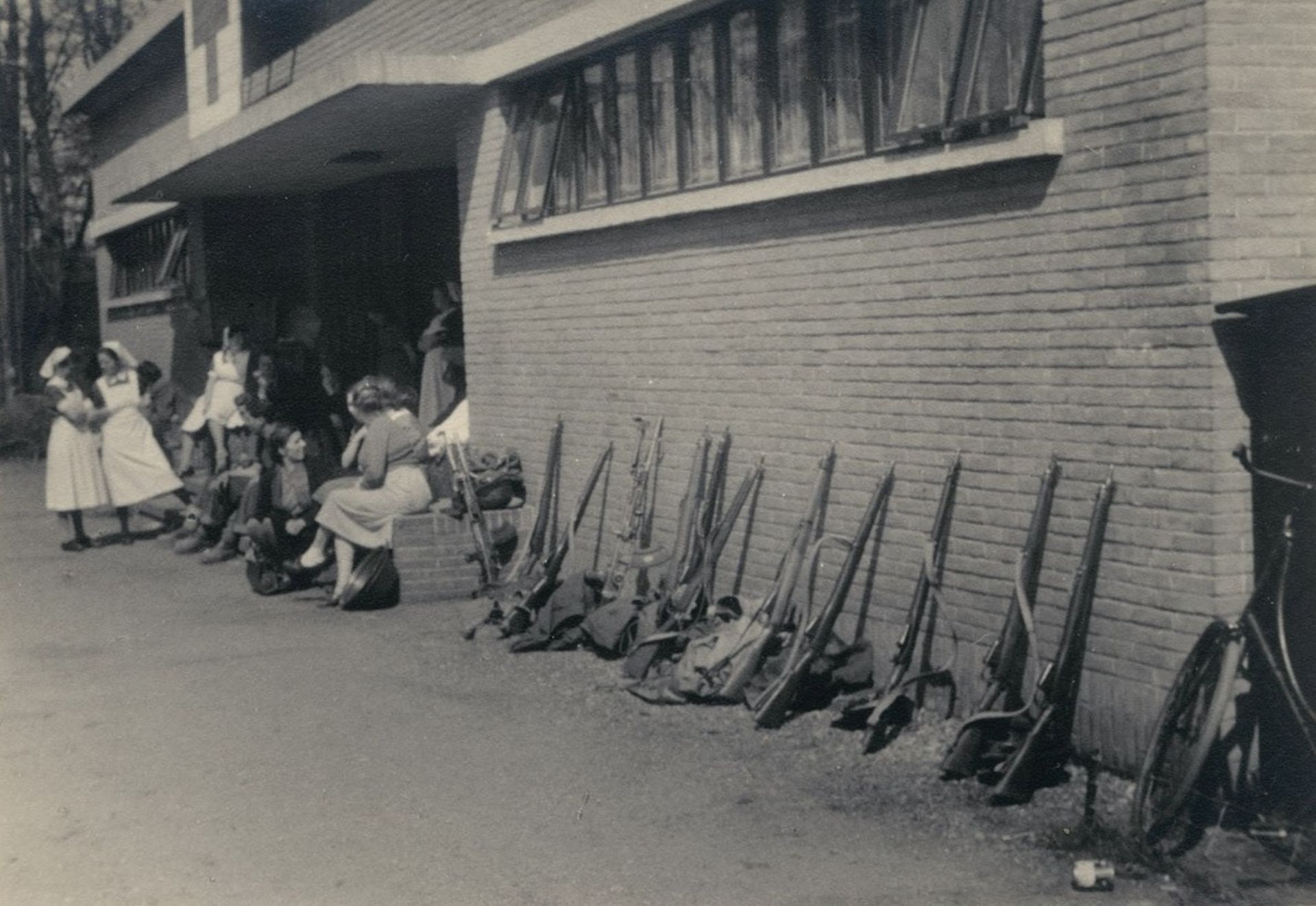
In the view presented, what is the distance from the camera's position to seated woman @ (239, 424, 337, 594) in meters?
11.9

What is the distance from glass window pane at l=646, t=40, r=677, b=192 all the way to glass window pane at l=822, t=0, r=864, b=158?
172cm

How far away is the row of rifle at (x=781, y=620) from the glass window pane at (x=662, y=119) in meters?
1.53

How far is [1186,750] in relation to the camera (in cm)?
569

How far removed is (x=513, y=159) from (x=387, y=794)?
6.30 metres

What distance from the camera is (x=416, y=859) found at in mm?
5621

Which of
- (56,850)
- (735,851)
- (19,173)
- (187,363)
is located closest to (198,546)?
(187,363)

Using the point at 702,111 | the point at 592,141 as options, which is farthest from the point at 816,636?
the point at 592,141

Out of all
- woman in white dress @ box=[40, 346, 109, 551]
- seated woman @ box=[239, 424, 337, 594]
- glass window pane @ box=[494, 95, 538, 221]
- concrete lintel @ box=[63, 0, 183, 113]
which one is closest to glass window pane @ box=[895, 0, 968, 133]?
glass window pane @ box=[494, 95, 538, 221]

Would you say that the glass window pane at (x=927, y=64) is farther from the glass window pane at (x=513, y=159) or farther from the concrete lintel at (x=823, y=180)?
the glass window pane at (x=513, y=159)

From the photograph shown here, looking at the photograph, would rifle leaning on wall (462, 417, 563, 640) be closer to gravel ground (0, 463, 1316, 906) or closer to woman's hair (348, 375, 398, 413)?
woman's hair (348, 375, 398, 413)

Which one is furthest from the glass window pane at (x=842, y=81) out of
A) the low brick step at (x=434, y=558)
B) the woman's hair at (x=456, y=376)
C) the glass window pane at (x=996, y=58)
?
the woman's hair at (x=456, y=376)

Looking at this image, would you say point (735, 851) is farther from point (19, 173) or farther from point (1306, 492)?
point (19, 173)

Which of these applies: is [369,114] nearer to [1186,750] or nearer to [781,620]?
[781,620]

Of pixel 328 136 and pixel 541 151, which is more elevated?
pixel 328 136
